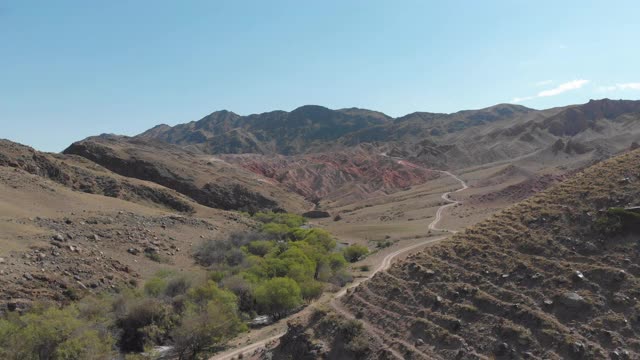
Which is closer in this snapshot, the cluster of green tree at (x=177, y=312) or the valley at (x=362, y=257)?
the valley at (x=362, y=257)

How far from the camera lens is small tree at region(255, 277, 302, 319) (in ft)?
114

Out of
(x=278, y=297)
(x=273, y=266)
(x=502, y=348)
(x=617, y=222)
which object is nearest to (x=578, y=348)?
(x=502, y=348)

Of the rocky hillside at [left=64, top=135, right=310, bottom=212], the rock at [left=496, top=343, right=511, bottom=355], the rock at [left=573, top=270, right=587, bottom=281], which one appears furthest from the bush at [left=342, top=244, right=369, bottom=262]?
the rocky hillside at [left=64, top=135, right=310, bottom=212]

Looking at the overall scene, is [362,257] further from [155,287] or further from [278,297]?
[155,287]

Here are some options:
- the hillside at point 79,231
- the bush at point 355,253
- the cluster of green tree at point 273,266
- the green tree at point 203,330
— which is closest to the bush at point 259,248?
the cluster of green tree at point 273,266

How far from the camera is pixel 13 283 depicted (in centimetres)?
3341

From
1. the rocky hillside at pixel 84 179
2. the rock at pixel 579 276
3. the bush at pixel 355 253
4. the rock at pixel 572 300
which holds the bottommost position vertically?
the bush at pixel 355 253

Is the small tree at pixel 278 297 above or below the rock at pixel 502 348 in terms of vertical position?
below

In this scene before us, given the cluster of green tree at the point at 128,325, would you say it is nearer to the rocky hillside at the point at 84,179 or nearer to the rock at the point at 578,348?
the rock at the point at 578,348

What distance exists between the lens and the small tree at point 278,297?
3481 centimetres

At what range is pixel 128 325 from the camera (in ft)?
100

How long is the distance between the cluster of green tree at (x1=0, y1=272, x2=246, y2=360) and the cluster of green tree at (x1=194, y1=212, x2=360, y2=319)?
244 centimetres

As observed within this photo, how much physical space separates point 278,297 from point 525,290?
59.6ft

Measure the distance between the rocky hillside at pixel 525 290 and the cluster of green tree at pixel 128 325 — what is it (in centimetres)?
627
